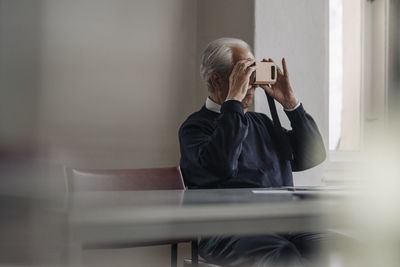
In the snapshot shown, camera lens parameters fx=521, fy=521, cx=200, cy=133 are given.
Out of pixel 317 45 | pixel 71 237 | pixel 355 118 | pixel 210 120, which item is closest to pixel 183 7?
pixel 317 45

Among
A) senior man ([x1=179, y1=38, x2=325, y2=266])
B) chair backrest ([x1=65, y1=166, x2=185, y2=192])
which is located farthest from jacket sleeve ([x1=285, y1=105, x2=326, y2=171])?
chair backrest ([x1=65, y1=166, x2=185, y2=192])

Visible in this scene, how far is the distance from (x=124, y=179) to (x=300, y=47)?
56.9 inches

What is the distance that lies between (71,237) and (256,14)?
2.34m

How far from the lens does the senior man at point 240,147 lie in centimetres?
157

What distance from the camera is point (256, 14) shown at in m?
2.69

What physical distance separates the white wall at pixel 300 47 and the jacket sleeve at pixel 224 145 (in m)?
0.86

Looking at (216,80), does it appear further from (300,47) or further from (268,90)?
(300,47)

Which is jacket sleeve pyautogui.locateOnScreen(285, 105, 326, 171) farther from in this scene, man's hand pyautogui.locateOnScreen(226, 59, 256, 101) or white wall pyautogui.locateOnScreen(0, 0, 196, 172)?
white wall pyautogui.locateOnScreen(0, 0, 196, 172)

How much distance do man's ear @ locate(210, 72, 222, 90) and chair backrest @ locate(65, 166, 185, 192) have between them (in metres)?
0.39

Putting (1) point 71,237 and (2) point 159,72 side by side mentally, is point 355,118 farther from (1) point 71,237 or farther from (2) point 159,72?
(1) point 71,237

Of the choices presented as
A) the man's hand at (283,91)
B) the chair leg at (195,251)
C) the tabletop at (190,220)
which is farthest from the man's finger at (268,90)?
the tabletop at (190,220)

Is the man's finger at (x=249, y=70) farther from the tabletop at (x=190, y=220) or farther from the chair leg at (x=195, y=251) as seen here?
the tabletop at (x=190, y=220)

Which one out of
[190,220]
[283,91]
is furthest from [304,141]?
[190,220]

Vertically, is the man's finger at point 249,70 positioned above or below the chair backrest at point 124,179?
above
